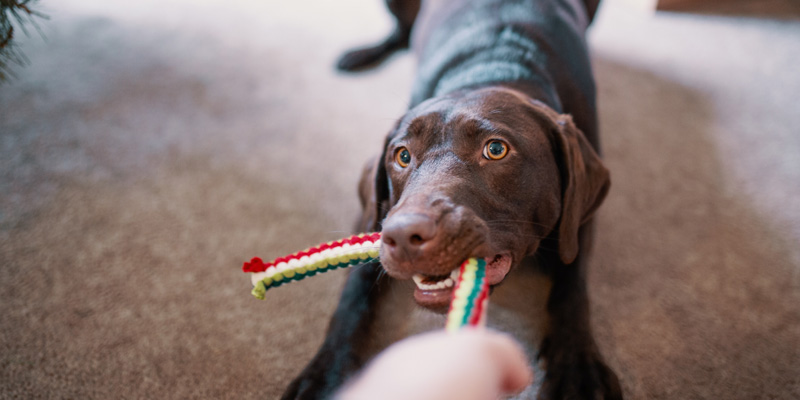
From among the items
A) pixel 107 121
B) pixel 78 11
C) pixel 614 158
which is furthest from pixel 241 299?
pixel 78 11

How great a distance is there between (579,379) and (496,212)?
585 millimetres

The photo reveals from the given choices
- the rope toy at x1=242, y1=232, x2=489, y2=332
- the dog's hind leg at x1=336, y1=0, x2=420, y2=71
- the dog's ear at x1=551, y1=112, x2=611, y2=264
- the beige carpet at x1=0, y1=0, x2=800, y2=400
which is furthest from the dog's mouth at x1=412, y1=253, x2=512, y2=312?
the dog's hind leg at x1=336, y1=0, x2=420, y2=71

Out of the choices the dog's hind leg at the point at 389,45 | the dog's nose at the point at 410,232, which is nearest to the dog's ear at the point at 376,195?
the dog's nose at the point at 410,232

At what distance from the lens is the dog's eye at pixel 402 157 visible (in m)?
1.49

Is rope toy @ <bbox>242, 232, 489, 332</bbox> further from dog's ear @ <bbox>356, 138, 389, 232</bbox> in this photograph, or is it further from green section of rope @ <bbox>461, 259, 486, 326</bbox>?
dog's ear @ <bbox>356, 138, 389, 232</bbox>

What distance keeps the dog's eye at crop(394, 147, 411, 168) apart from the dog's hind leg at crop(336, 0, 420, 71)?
5.51ft

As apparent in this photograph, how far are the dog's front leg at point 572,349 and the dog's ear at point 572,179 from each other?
0.17 m

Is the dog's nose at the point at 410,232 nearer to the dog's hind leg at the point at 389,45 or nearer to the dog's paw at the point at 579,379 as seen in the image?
the dog's paw at the point at 579,379

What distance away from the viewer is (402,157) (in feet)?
4.97

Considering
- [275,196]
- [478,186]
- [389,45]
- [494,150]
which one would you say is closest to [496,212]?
[478,186]

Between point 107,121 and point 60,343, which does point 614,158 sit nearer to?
point 60,343

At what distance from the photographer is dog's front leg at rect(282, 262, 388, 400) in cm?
146

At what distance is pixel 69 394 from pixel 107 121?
165 cm

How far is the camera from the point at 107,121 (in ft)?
8.70
